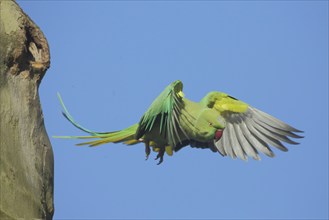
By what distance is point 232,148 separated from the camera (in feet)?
24.7

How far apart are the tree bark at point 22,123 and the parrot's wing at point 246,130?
2447mm

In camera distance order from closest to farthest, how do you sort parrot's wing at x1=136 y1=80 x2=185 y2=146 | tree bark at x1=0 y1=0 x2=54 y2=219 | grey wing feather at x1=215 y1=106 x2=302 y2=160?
tree bark at x1=0 y1=0 x2=54 y2=219 < parrot's wing at x1=136 y1=80 x2=185 y2=146 < grey wing feather at x1=215 y1=106 x2=302 y2=160

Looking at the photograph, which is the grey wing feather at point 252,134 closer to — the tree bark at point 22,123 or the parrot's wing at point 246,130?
the parrot's wing at point 246,130

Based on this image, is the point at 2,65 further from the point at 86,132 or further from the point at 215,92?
the point at 215,92

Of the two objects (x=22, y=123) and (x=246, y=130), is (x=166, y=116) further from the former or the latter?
(x=22, y=123)

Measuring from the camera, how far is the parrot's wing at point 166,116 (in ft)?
22.5

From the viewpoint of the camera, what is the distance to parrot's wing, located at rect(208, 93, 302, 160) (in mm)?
7551

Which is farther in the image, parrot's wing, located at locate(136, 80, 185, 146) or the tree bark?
parrot's wing, located at locate(136, 80, 185, 146)

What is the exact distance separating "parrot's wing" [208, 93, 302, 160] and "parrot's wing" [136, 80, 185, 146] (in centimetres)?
Result: 63

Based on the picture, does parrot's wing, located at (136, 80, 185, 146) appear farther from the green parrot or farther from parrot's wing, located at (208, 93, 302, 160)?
parrot's wing, located at (208, 93, 302, 160)

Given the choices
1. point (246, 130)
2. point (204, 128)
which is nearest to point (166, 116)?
point (204, 128)

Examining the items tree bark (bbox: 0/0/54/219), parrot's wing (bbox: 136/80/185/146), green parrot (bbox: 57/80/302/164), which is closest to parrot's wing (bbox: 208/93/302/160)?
green parrot (bbox: 57/80/302/164)

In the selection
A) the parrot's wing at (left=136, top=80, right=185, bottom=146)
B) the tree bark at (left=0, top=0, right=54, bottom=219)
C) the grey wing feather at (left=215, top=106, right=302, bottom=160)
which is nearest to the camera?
the tree bark at (left=0, top=0, right=54, bottom=219)

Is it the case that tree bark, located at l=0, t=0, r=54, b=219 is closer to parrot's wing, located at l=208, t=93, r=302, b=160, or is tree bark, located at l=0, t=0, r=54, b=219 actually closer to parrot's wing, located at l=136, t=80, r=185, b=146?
parrot's wing, located at l=136, t=80, r=185, b=146
